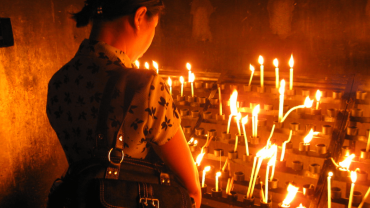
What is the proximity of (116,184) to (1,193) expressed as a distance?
2.26 metres

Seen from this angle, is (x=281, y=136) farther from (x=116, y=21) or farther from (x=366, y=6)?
(x=116, y=21)

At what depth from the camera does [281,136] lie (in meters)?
Result: 3.14

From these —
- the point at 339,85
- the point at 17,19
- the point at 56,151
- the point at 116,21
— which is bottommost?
the point at 56,151

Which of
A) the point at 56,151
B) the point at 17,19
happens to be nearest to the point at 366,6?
the point at 17,19

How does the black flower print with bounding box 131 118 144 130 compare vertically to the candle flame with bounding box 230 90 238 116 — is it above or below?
above

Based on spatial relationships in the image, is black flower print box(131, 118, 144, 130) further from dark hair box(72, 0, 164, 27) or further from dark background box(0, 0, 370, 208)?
dark background box(0, 0, 370, 208)

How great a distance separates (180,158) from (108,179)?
0.96ft

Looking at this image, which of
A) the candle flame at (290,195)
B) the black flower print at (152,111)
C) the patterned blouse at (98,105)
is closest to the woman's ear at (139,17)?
the patterned blouse at (98,105)

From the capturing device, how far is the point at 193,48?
3723 millimetres

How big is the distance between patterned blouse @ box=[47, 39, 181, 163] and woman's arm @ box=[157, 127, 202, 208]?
41mm

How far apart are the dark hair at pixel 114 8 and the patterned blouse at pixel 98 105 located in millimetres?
111

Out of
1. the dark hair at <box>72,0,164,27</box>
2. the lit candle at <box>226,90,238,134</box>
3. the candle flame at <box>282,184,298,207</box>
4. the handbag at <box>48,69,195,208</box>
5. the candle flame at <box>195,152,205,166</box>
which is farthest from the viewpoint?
the lit candle at <box>226,90,238,134</box>

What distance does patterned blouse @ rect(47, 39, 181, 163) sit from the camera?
1145 mm

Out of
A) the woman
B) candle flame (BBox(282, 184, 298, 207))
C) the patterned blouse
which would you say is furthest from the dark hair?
candle flame (BBox(282, 184, 298, 207))
